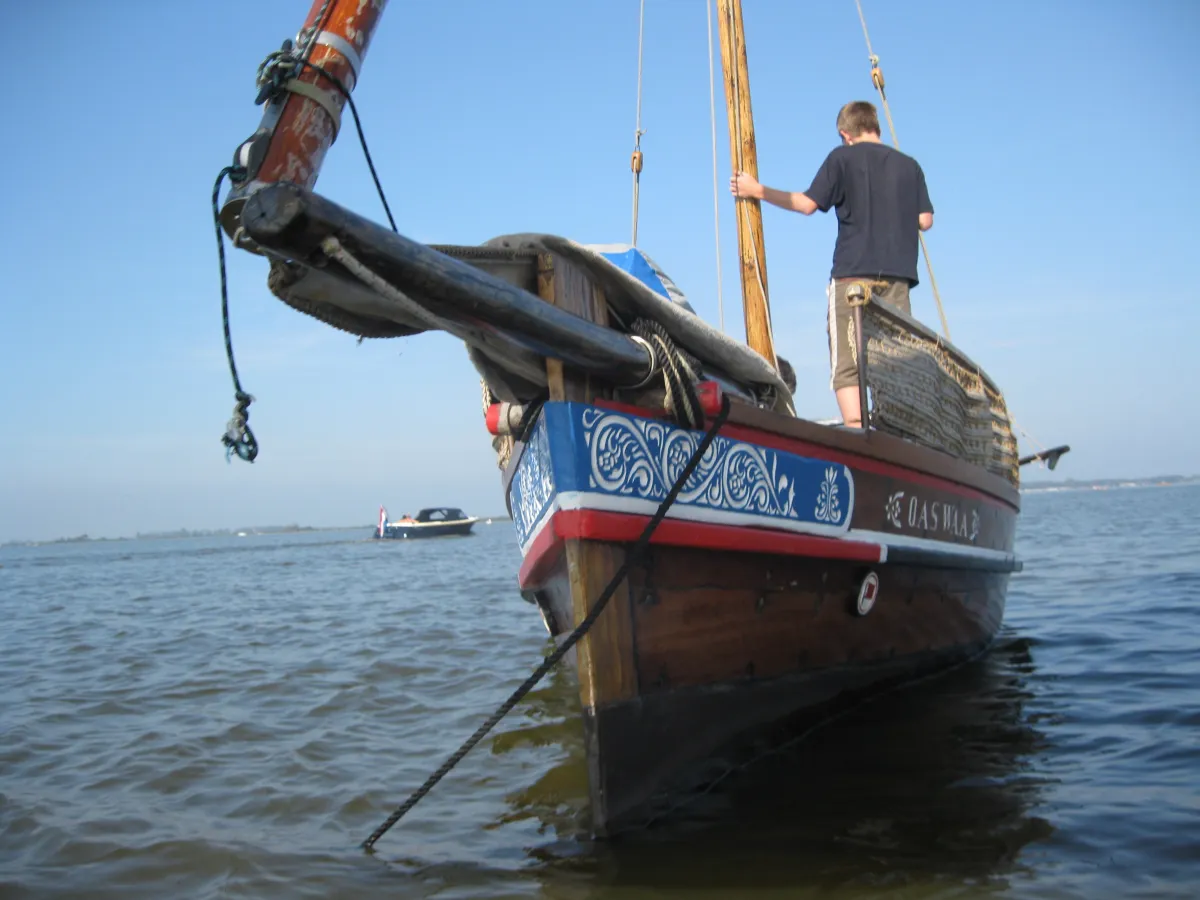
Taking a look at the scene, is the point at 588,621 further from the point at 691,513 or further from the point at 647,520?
the point at 691,513

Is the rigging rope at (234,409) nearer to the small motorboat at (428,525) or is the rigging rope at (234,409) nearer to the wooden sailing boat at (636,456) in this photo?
the wooden sailing boat at (636,456)

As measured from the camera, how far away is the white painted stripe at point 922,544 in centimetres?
405

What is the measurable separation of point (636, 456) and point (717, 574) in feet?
2.03

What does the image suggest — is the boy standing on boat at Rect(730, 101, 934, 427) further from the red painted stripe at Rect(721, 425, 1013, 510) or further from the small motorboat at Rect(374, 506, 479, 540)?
the small motorboat at Rect(374, 506, 479, 540)

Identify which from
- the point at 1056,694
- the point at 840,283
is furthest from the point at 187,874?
the point at 1056,694

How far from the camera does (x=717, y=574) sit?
346cm

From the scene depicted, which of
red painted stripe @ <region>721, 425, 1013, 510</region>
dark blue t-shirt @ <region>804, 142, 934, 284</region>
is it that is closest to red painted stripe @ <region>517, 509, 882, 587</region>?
red painted stripe @ <region>721, 425, 1013, 510</region>

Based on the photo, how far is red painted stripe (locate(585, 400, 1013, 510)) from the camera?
3215 mm

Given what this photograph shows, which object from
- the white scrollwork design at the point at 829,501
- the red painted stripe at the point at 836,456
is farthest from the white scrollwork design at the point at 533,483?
the white scrollwork design at the point at 829,501

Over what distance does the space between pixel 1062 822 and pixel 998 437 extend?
3.35 m

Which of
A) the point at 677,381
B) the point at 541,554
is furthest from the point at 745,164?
the point at 541,554

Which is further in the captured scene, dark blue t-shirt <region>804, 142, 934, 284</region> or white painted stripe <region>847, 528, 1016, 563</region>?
dark blue t-shirt <region>804, 142, 934, 284</region>

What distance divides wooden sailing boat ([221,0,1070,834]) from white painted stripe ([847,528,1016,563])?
0.07 ft

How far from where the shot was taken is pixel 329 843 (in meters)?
3.31
